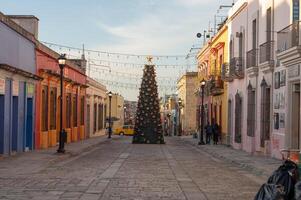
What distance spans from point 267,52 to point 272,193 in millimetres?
17670

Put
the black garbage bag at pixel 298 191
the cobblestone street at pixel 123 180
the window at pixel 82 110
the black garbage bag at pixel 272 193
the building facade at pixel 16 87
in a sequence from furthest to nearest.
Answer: the window at pixel 82 110 < the building facade at pixel 16 87 < the cobblestone street at pixel 123 180 < the black garbage bag at pixel 272 193 < the black garbage bag at pixel 298 191

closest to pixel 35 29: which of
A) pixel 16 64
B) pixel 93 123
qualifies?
pixel 16 64

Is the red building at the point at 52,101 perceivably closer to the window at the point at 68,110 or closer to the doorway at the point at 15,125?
the window at the point at 68,110

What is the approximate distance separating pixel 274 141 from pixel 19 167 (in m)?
10.7

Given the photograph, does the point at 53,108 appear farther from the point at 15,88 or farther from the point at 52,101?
the point at 15,88

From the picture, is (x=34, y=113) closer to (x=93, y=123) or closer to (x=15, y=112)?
(x=15, y=112)

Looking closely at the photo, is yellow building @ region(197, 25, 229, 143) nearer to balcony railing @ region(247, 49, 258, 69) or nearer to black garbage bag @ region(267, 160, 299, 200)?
balcony railing @ region(247, 49, 258, 69)

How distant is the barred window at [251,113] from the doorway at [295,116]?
6613 millimetres

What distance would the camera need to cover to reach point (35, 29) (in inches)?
1245

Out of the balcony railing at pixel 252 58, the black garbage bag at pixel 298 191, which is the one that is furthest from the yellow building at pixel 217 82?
the black garbage bag at pixel 298 191

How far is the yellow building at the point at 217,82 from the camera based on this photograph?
3847cm

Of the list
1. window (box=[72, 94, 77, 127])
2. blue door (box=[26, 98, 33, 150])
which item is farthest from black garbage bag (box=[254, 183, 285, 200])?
window (box=[72, 94, 77, 127])

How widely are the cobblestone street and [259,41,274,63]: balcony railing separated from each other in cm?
Result: 542

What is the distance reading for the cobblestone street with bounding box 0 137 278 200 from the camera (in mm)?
12648
